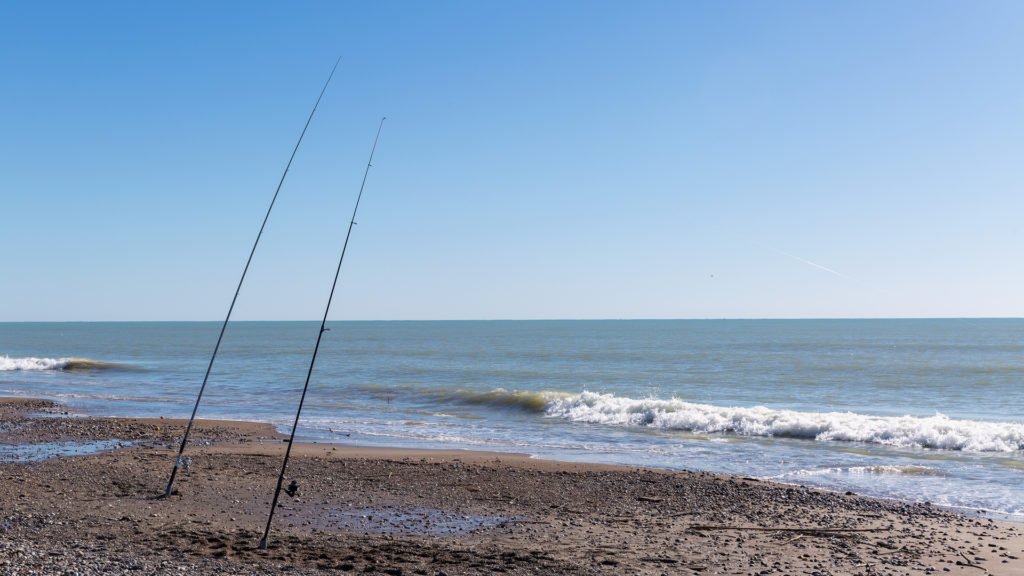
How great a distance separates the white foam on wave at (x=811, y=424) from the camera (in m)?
19.6

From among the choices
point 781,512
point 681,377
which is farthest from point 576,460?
point 681,377

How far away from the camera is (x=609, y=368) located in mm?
52812

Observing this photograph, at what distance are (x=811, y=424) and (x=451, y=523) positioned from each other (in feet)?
48.3

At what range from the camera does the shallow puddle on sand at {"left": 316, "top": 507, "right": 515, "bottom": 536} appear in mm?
9844

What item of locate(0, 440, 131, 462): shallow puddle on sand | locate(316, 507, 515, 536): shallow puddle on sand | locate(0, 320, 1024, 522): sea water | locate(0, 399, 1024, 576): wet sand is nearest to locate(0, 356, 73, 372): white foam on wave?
locate(0, 320, 1024, 522): sea water

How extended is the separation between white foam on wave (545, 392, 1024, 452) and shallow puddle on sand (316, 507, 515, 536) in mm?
13519

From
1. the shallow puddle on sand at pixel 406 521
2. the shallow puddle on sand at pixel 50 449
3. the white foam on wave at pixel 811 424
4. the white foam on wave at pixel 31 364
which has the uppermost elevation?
the white foam on wave at pixel 811 424

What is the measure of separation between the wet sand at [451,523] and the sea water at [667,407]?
2.79 meters

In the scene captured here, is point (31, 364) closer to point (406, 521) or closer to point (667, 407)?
point (667, 407)

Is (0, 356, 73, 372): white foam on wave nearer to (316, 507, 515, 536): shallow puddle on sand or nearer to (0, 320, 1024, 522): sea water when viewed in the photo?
(0, 320, 1024, 522): sea water

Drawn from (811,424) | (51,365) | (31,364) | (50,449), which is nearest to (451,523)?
(50,449)

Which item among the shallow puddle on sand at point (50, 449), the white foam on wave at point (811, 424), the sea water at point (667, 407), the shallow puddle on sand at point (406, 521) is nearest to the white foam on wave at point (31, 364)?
the sea water at point (667, 407)

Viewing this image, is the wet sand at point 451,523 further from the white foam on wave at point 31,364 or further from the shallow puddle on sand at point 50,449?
the white foam on wave at point 31,364

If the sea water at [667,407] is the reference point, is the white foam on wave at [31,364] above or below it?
below
